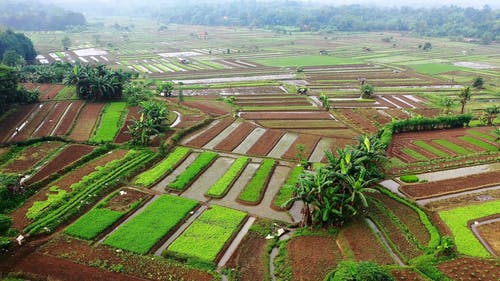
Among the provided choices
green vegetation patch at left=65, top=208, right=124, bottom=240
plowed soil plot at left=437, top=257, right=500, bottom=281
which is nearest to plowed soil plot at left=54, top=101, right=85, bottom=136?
green vegetation patch at left=65, top=208, right=124, bottom=240

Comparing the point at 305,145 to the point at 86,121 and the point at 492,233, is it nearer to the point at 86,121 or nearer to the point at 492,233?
the point at 492,233

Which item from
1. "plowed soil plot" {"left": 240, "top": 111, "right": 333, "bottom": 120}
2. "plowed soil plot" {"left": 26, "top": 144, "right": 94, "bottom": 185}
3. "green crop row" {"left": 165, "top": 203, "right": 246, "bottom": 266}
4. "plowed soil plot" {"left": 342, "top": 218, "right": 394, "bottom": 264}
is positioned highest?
"plowed soil plot" {"left": 240, "top": 111, "right": 333, "bottom": 120}

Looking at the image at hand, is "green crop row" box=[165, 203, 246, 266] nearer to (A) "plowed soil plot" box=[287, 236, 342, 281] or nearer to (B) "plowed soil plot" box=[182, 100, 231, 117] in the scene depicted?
(A) "plowed soil plot" box=[287, 236, 342, 281]

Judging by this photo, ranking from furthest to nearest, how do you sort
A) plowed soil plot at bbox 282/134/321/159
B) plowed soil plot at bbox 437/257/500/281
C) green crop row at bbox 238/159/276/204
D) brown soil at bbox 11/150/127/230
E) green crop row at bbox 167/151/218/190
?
plowed soil plot at bbox 282/134/321/159, green crop row at bbox 167/151/218/190, green crop row at bbox 238/159/276/204, brown soil at bbox 11/150/127/230, plowed soil plot at bbox 437/257/500/281

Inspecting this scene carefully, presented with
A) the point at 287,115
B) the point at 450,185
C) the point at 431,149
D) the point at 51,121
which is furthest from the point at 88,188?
the point at 431,149

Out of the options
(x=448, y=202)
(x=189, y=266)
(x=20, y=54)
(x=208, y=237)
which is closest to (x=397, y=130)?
(x=448, y=202)

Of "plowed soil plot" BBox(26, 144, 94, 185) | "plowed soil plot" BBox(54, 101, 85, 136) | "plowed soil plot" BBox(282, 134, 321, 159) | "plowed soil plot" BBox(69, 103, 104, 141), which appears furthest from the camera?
"plowed soil plot" BBox(54, 101, 85, 136)

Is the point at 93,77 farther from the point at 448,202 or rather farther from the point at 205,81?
the point at 448,202

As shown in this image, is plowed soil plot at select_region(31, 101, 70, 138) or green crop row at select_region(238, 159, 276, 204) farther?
plowed soil plot at select_region(31, 101, 70, 138)
